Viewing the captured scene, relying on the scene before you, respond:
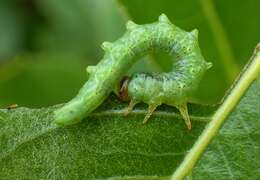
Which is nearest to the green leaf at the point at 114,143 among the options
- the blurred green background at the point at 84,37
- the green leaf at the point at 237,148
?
the green leaf at the point at 237,148

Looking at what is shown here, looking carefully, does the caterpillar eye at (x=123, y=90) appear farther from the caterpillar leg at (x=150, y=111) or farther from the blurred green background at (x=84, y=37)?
the blurred green background at (x=84, y=37)

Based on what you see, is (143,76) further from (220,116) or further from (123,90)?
(220,116)

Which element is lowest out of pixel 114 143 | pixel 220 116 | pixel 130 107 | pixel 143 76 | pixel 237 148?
pixel 237 148

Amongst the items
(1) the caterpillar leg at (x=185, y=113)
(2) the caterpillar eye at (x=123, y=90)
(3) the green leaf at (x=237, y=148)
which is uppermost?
(2) the caterpillar eye at (x=123, y=90)

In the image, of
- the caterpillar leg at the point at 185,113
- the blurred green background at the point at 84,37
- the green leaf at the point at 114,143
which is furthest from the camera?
the blurred green background at the point at 84,37

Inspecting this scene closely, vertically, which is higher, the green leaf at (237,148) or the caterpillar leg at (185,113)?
the caterpillar leg at (185,113)

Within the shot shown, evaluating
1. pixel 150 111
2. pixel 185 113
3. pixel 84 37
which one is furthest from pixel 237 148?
pixel 84 37
